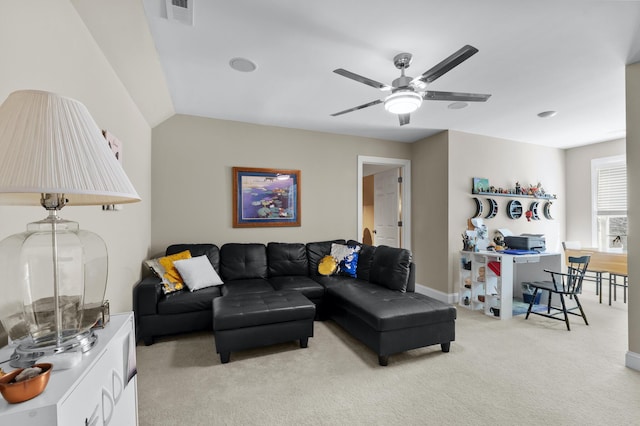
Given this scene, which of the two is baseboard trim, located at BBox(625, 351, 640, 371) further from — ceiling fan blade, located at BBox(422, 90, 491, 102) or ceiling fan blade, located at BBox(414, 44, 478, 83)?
ceiling fan blade, located at BBox(414, 44, 478, 83)

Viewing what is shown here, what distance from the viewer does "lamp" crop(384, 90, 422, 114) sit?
6.77 feet

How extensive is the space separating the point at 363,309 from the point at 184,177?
2760 millimetres

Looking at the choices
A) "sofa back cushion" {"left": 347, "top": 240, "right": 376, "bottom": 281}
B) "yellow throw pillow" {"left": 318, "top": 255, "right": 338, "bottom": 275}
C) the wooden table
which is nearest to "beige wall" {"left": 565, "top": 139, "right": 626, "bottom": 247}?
the wooden table

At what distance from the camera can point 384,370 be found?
A: 2.24 meters

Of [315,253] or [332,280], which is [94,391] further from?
[315,253]

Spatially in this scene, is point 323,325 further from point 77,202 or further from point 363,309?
point 77,202

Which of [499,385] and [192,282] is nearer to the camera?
[499,385]

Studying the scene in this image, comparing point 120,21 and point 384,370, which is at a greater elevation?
point 120,21

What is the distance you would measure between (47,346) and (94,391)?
0.21 meters

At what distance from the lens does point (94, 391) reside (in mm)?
886

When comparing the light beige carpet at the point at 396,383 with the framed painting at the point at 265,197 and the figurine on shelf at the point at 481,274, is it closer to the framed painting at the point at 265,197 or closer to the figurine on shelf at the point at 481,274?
the figurine on shelf at the point at 481,274

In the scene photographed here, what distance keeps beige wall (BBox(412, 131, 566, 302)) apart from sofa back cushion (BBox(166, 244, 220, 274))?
3149mm

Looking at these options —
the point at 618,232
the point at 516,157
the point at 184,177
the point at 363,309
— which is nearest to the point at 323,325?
the point at 363,309

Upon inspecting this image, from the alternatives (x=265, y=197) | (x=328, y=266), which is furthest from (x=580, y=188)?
(x=265, y=197)
